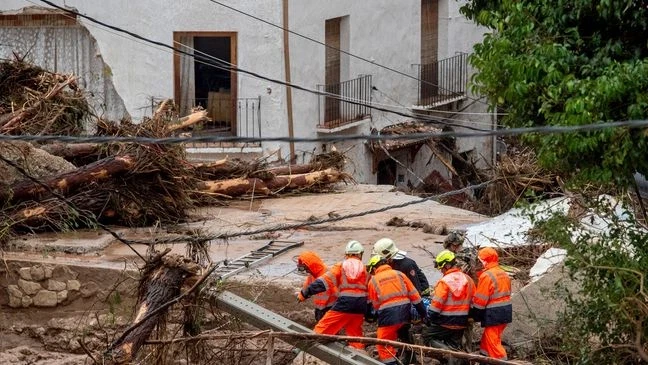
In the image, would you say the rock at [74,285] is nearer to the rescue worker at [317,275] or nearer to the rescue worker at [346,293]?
the rescue worker at [317,275]

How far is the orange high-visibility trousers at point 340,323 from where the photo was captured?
41.5 feet

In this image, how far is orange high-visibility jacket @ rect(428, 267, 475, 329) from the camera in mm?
12211

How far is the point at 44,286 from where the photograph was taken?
1484 centimetres

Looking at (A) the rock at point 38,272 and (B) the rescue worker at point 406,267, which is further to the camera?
(A) the rock at point 38,272

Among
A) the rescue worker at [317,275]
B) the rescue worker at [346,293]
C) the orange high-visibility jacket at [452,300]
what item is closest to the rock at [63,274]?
the rescue worker at [317,275]

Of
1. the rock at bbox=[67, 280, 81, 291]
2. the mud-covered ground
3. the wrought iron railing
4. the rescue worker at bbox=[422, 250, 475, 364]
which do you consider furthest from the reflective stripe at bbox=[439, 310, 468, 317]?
the wrought iron railing

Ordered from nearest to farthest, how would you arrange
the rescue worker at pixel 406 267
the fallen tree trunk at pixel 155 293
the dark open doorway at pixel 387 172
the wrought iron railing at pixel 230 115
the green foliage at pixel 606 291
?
the fallen tree trunk at pixel 155 293 → the green foliage at pixel 606 291 → the rescue worker at pixel 406 267 → the wrought iron railing at pixel 230 115 → the dark open doorway at pixel 387 172

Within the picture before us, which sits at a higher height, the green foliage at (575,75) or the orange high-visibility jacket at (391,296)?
the green foliage at (575,75)

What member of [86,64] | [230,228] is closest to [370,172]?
[86,64]

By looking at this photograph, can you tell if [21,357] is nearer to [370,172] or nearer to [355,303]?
[355,303]

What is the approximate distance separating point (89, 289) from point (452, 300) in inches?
188

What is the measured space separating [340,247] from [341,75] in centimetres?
1227

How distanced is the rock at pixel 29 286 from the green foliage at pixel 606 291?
6.08 m

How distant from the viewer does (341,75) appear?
28062mm
